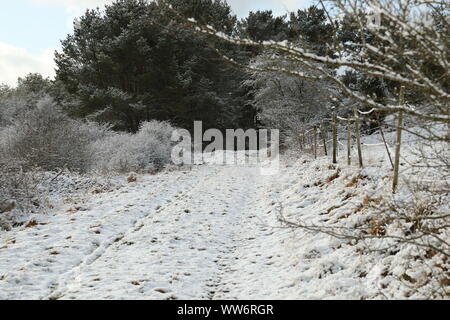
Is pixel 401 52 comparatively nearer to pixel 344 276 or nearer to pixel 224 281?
pixel 344 276

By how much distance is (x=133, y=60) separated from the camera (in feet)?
93.2

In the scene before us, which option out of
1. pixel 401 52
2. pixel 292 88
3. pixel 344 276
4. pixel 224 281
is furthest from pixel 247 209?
pixel 292 88

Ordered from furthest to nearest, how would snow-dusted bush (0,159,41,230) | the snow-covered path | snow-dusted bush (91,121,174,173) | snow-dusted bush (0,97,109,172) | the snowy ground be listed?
1. snow-dusted bush (91,121,174,173)
2. snow-dusted bush (0,97,109,172)
3. snow-dusted bush (0,159,41,230)
4. the snow-covered path
5. the snowy ground

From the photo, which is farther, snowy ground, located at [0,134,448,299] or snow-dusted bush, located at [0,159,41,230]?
snow-dusted bush, located at [0,159,41,230]

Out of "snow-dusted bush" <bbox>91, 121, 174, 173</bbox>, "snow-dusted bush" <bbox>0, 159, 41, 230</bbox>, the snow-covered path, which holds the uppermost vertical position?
"snow-dusted bush" <bbox>91, 121, 174, 173</bbox>

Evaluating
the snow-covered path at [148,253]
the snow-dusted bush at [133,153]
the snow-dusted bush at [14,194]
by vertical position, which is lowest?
the snow-covered path at [148,253]

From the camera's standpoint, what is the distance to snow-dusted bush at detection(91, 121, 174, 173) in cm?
1549

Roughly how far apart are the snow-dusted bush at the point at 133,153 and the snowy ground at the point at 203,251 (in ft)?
16.3
